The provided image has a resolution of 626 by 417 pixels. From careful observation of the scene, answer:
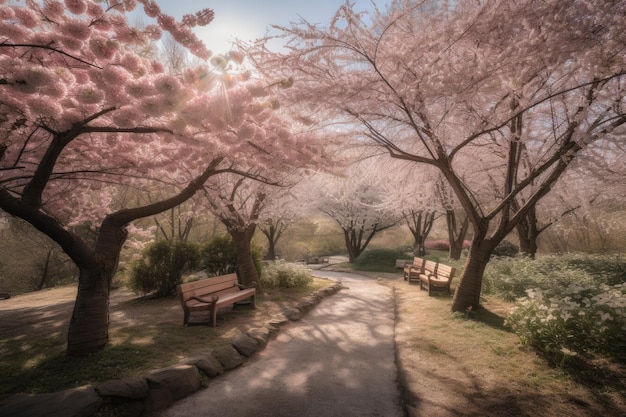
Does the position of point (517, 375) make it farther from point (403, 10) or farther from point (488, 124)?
point (403, 10)

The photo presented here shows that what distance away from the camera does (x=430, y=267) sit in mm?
10734

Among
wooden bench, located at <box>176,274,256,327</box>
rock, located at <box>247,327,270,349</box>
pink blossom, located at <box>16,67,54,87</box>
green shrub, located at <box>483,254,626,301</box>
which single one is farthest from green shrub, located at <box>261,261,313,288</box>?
pink blossom, located at <box>16,67,54,87</box>

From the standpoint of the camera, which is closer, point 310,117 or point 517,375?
point 517,375

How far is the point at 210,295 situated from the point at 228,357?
8.33ft

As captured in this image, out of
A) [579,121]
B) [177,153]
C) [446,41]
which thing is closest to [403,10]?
[446,41]

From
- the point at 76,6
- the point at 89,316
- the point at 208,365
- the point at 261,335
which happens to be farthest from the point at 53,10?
the point at 261,335

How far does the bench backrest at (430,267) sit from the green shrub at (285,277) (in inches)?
175

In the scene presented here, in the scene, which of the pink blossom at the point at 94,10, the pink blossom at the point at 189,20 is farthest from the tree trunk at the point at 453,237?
the pink blossom at the point at 94,10

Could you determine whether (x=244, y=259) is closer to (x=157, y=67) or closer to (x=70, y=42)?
(x=157, y=67)

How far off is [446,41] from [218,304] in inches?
255

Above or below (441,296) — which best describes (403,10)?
above

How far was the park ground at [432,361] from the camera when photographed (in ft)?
11.0

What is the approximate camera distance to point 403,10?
4352 millimetres

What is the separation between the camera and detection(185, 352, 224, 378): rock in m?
4.01
